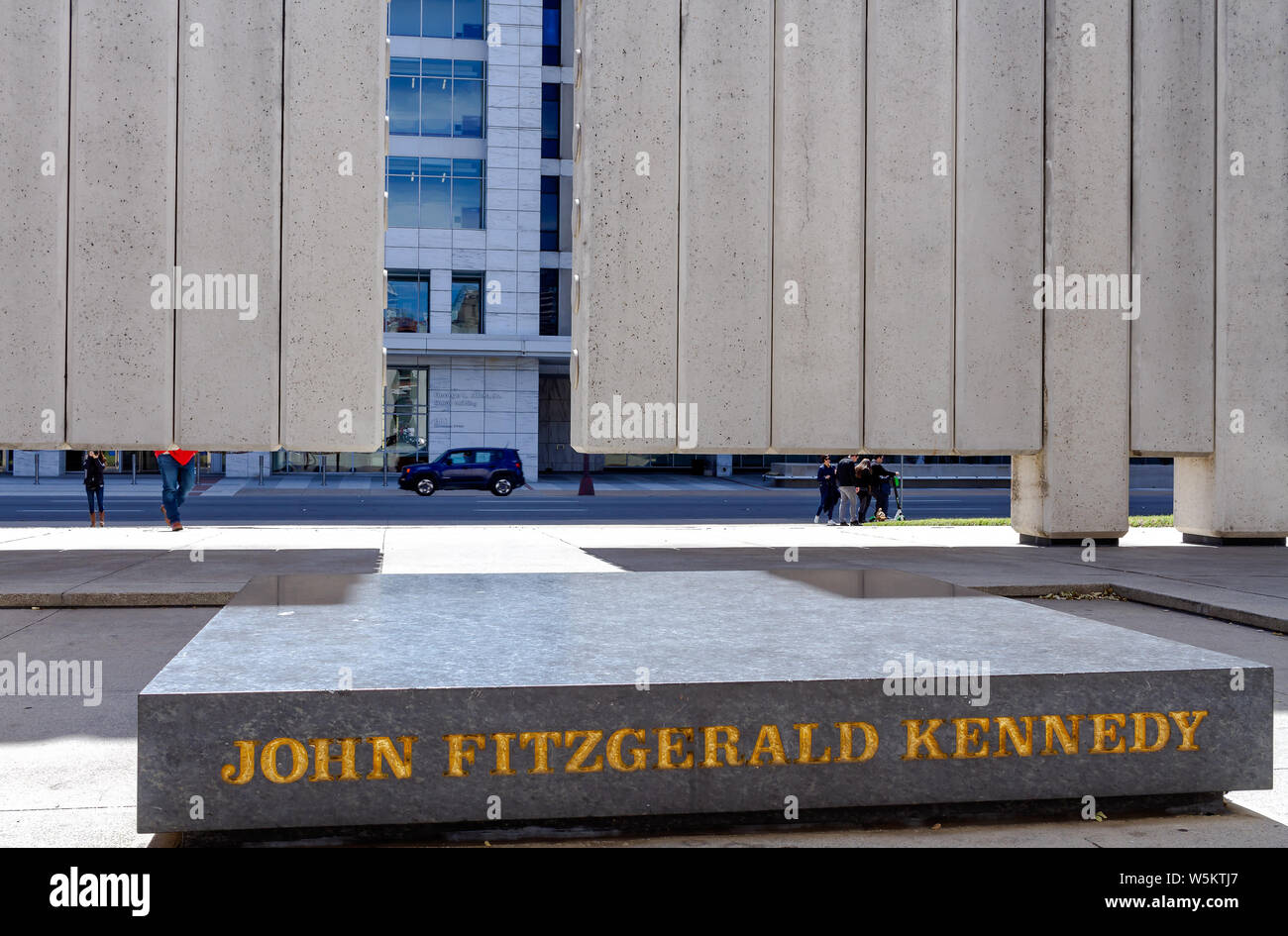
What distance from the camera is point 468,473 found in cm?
3616

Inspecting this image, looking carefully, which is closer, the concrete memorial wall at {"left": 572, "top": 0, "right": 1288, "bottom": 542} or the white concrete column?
the concrete memorial wall at {"left": 572, "top": 0, "right": 1288, "bottom": 542}

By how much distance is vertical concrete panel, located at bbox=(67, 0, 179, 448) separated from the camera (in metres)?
12.4

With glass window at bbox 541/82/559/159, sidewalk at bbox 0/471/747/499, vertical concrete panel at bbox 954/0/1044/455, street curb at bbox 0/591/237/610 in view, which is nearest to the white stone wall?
sidewalk at bbox 0/471/747/499

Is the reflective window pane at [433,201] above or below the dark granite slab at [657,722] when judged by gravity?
above

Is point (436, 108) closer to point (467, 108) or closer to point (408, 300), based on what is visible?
point (467, 108)

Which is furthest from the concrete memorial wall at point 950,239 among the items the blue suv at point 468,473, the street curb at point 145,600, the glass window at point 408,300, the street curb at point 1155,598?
the glass window at point 408,300

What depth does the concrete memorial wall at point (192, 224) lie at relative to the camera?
12359mm

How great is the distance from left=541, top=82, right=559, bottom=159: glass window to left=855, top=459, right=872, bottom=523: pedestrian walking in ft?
83.1

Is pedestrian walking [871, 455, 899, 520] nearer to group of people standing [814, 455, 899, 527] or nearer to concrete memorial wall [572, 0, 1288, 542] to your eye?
group of people standing [814, 455, 899, 527]

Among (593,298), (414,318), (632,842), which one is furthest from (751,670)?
(414,318)

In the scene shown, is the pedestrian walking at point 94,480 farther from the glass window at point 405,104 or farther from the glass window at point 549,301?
the glass window at point 549,301

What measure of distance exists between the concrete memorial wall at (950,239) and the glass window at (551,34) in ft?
106
